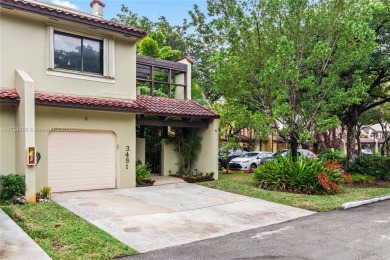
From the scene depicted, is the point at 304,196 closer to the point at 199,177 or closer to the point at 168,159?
the point at 199,177

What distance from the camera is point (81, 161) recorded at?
40.4ft

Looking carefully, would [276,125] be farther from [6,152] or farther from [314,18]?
[6,152]

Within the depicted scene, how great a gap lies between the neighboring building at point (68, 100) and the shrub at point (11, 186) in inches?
9.3

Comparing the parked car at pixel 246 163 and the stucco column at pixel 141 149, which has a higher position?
the stucco column at pixel 141 149

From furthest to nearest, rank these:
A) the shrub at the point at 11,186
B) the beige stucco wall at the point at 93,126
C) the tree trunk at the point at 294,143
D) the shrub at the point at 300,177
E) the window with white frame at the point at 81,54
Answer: the tree trunk at the point at 294,143 < the shrub at the point at 300,177 < the window with white frame at the point at 81,54 < the beige stucco wall at the point at 93,126 < the shrub at the point at 11,186

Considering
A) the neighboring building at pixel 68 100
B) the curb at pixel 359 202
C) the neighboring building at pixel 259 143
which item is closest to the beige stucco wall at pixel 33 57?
the neighboring building at pixel 68 100

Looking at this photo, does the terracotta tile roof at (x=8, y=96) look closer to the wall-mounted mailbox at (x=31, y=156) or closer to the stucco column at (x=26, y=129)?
the stucco column at (x=26, y=129)

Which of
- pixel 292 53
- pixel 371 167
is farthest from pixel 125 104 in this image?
pixel 371 167

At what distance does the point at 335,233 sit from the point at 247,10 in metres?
10.0

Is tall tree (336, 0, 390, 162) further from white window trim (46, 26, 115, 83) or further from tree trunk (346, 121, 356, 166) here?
white window trim (46, 26, 115, 83)

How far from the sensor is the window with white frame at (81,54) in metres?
11.9

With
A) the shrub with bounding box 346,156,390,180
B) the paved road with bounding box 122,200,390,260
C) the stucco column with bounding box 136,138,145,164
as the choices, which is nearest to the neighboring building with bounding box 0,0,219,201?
the stucco column with bounding box 136,138,145,164

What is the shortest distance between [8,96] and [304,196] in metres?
10.4

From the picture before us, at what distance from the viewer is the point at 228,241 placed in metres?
6.99
